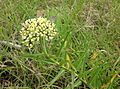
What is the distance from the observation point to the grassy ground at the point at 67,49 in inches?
51.1

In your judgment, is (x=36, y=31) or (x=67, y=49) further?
(x=67, y=49)

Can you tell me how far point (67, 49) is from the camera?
1.52m

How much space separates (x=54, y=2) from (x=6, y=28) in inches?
16.9

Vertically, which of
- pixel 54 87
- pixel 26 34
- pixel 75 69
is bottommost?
pixel 54 87

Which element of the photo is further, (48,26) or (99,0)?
(99,0)

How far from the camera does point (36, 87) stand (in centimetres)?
147

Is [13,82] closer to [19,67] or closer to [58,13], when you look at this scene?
[19,67]

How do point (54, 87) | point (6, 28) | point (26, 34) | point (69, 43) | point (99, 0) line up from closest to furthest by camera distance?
point (26, 34), point (54, 87), point (69, 43), point (6, 28), point (99, 0)

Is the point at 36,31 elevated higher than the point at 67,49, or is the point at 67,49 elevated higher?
the point at 36,31

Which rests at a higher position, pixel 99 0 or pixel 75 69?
pixel 99 0

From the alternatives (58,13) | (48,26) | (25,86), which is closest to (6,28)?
(58,13)

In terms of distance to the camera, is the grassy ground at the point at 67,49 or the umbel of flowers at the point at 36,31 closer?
the umbel of flowers at the point at 36,31

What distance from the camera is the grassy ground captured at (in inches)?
51.1

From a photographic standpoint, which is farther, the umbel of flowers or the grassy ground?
the grassy ground
